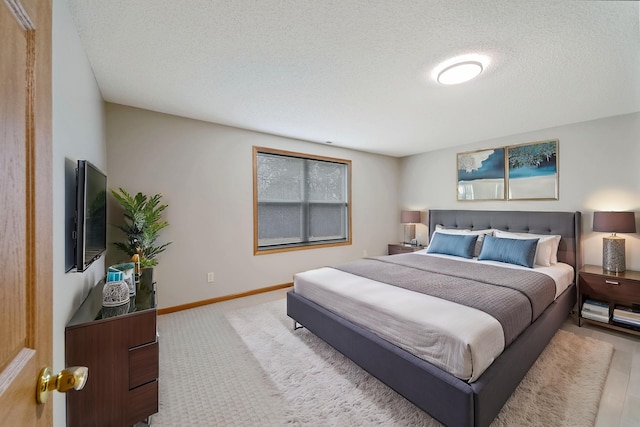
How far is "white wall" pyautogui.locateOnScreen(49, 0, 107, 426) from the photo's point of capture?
50.9 inches

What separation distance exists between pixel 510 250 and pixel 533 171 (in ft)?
4.34

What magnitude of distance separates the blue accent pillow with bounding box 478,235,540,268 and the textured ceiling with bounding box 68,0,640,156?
4.91 ft

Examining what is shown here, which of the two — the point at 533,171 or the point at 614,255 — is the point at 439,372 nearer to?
the point at 614,255

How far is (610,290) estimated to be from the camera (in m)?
2.79

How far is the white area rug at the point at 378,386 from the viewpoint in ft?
5.47

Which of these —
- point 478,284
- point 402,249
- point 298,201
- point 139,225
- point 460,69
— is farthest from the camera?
point 402,249

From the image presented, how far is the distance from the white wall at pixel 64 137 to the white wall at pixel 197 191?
38.8 inches

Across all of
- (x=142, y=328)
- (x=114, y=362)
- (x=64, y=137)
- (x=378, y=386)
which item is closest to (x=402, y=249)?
(x=378, y=386)

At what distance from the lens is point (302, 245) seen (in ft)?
14.7

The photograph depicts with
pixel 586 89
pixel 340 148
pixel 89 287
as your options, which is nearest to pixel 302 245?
pixel 340 148

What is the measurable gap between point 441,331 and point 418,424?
0.59 meters

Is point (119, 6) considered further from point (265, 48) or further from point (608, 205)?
point (608, 205)

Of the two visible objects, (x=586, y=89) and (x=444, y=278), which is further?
(x=444, y=278)

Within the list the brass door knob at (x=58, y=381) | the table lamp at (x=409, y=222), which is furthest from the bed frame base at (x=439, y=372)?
the table lamp at (x=409, y=222)
